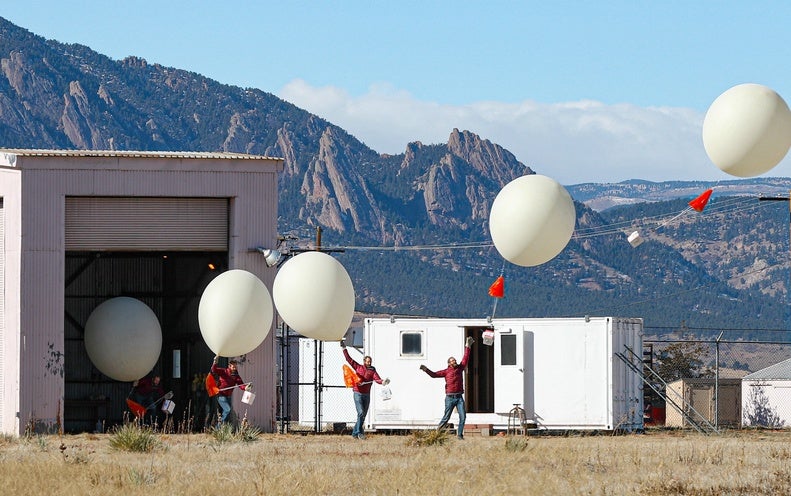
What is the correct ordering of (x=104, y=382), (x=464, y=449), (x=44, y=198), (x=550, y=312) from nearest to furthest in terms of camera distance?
(x=464, y=449)
(x=44, y=198)
(x=104, y=382)
(x=550, y=312)

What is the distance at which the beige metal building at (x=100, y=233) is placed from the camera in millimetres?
31359

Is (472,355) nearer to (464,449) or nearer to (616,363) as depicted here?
(616,363)

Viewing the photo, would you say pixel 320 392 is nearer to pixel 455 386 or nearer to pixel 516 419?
pixel 516 419

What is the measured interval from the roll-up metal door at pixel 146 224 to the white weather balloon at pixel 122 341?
1.56 m

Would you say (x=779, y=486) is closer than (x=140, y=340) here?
Yes

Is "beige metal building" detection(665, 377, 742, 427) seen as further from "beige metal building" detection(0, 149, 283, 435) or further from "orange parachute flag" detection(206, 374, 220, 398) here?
"orange parachute flag" detection(206, 374, 220, 398)

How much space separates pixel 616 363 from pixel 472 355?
13.4ft

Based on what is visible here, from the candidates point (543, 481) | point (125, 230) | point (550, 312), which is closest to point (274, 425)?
point (125, 230)

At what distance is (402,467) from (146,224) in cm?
1327

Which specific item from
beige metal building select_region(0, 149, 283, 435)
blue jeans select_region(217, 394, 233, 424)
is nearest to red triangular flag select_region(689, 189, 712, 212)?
blue jeans select_region(217, 394, 233, 424)

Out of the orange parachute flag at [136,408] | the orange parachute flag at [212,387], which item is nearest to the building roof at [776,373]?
the orange parachute flag at [136,408]

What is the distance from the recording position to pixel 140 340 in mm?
32719

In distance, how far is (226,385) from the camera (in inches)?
1218

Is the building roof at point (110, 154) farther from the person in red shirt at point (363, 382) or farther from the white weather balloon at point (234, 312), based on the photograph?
the person in red shirt at point (363, 382)
